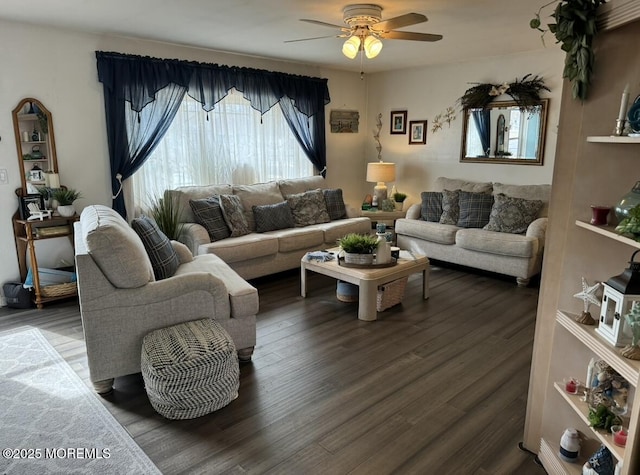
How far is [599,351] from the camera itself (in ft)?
5.33

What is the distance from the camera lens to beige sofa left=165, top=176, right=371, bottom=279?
170 inches

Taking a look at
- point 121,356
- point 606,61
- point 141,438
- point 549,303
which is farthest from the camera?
point 121,356

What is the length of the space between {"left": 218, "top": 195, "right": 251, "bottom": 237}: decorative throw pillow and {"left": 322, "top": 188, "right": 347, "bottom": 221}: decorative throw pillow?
4.05 feet

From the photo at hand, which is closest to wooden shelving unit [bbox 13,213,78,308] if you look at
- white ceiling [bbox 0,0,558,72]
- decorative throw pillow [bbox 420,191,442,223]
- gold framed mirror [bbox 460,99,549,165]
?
white ceiling [bbox 0,0,558,72]

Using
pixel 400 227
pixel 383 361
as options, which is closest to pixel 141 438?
pixel 383 361

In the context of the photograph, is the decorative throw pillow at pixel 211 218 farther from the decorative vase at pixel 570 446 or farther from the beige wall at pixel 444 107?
the decorative vase at pixel 570 446

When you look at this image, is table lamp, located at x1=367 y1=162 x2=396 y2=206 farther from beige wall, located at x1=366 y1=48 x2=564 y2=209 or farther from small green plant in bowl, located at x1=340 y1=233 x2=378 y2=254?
small green plant in bowl, located at x1=340 y1=233 x2=378 y2=254

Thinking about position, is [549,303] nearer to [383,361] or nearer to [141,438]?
[383,361]

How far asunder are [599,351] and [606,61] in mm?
1088

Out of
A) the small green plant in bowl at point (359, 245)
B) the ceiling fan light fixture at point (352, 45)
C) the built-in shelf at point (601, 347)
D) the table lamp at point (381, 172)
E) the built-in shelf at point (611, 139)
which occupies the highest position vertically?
the ceiling fan light fixture at point (352, 45)

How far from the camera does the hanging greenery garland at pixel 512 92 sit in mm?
4969

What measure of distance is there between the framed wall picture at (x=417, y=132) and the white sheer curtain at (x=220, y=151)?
64.0 inches

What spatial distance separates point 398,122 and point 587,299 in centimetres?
508

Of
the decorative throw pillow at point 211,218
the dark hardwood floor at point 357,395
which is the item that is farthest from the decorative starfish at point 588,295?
the decorative throw pillow at point 211,218
